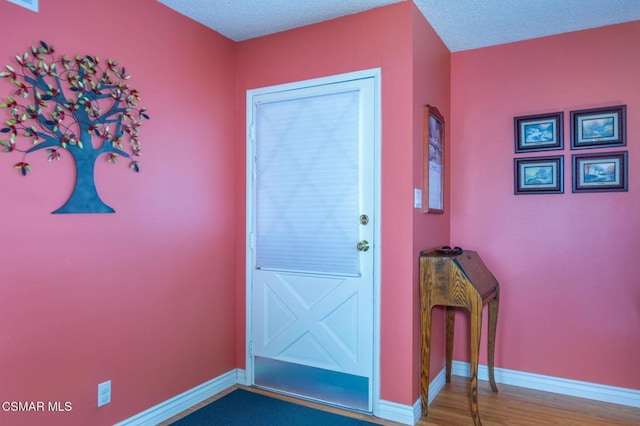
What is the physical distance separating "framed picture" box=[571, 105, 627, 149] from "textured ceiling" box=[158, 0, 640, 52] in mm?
580

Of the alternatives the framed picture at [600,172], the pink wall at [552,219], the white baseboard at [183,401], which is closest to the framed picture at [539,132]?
the pink wall at [552,219]

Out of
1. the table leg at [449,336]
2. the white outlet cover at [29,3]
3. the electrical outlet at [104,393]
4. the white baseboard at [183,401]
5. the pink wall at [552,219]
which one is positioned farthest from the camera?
the table leg at [449,336]

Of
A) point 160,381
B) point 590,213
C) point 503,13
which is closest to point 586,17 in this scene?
point 503,13

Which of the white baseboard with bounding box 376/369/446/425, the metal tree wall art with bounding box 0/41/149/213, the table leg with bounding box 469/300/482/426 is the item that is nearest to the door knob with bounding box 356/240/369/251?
the table leg with bounding box 469/300/482/426

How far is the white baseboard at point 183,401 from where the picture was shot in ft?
7.70

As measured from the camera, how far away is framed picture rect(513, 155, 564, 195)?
2.90 metres

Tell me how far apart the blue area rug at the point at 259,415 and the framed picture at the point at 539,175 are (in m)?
1.97

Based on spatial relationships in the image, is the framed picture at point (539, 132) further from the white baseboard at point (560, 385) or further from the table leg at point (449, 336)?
the white baseboard at point (560, 385)

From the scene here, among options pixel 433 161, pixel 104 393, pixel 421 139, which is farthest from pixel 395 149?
pixel 104 393

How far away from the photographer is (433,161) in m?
2.82

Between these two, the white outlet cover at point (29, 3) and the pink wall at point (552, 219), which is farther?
the pink wall at point (552, 219)

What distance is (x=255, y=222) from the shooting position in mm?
2996

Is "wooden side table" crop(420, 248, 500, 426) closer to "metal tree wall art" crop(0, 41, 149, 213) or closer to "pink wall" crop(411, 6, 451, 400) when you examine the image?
"pink wall" crop(411, 6, 451, 400)

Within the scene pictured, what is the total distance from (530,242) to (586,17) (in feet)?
4.99
